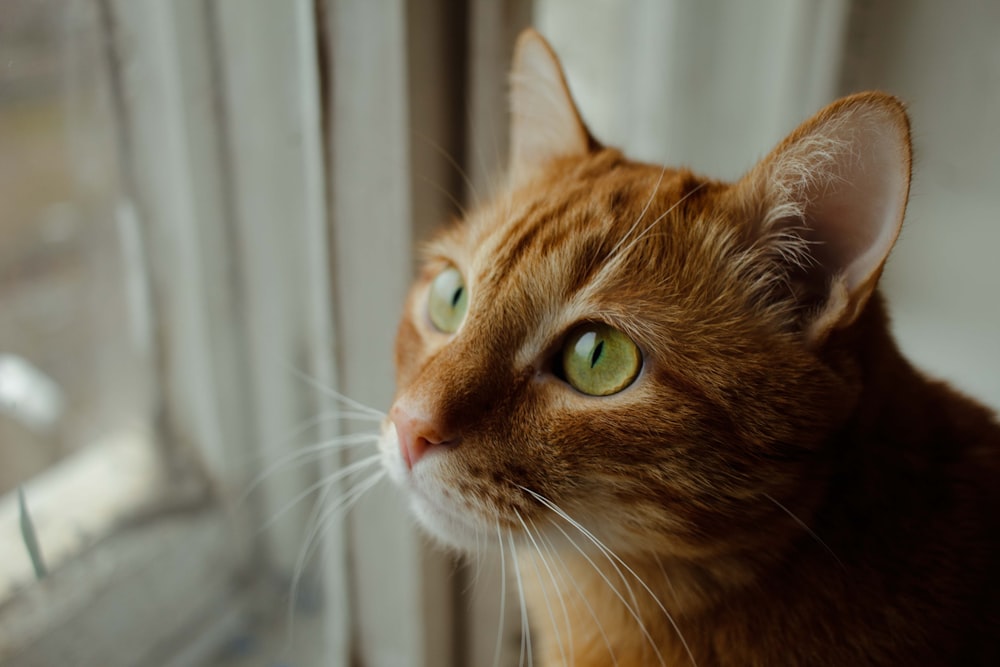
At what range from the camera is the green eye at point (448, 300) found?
0.88 m

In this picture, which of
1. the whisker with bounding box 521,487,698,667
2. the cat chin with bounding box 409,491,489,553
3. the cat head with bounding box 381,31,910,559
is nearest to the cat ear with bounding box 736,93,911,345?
the cat head with bounding box 381,31,910,559

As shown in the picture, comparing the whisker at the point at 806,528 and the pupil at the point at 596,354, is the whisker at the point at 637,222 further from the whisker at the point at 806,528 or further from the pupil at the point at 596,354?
the whisker at the point at 806,528

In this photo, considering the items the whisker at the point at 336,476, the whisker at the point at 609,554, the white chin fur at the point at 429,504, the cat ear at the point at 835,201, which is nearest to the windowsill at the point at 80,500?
the whisker at the point at 336,476

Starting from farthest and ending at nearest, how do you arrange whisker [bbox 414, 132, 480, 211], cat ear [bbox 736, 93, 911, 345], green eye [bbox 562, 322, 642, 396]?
whisker [bbox 414, 132, 480, 211] < green eye [bbox 562, 322, 642, 396] < cat ear [bbox 736, 93, 911, 345]

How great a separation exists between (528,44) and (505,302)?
0.34 metres

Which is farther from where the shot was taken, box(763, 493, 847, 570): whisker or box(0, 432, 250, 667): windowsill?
box(0, 432, 250, 667): windowsill

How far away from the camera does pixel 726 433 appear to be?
67 cm

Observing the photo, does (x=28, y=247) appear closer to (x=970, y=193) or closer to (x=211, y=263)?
(x=211, y=263)

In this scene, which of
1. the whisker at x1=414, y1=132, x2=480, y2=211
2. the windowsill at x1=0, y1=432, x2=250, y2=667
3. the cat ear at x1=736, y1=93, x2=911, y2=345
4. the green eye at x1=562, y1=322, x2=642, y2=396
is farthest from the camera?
the whisker at x1=414, y1=132, x2=480, y2=211

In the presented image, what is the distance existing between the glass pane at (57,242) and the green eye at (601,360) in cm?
58

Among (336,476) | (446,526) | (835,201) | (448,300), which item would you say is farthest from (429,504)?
(835,201)

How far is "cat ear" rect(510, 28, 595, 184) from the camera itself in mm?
893

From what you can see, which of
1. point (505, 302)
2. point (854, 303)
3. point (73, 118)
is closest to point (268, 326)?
point (73, 118)

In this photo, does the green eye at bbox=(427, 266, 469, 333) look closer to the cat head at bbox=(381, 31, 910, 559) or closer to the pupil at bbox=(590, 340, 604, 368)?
the cat head at bbox=(381, 31, 910, 559)
